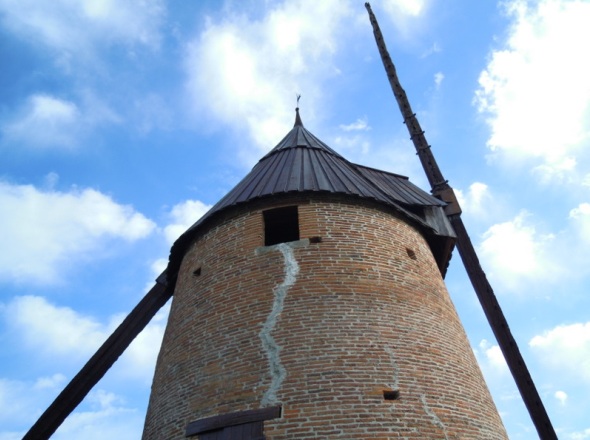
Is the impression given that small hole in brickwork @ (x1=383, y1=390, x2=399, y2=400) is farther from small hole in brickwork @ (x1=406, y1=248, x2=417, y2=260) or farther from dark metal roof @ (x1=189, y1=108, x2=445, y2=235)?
dark metal roof @ (x1=189, y1=108, x2=445, y2=235)

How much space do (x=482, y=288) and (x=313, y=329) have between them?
208 inches

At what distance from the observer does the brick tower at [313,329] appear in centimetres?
566

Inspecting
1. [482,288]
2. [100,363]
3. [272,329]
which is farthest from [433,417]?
[100,363]

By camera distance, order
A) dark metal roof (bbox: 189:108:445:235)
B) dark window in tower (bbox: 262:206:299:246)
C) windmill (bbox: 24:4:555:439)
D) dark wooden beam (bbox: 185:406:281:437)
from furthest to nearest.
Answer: windmill (bbox: 24:4:555:439)
dark metal roof (bbox: 189:108:445:235)
dark window in tower (bbox: 262:206:299:246)
dark wooden beam (bbox: 185:406:281:437)

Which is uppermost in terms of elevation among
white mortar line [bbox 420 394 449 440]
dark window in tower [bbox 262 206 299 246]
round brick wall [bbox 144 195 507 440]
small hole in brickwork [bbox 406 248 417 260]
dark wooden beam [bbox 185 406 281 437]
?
dark window in tower [bbox 262 206 299 246]

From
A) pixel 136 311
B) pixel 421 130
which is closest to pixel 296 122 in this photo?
pixel 421 130

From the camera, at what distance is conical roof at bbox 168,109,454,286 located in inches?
323

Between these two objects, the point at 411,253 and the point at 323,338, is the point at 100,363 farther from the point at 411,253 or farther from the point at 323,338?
the point at 411,253

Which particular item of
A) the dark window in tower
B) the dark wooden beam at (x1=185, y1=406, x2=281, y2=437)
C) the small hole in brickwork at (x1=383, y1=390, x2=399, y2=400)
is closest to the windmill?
the dark window in tower

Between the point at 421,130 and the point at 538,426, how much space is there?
774 cm

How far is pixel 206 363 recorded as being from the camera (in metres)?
6.50

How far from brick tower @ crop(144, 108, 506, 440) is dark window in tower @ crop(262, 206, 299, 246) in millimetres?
34

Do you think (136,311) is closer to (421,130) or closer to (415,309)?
(415,309)

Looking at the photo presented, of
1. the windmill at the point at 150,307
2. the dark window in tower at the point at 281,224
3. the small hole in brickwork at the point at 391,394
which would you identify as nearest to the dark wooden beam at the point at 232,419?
the small hole in brickwork at the point at 391,394
